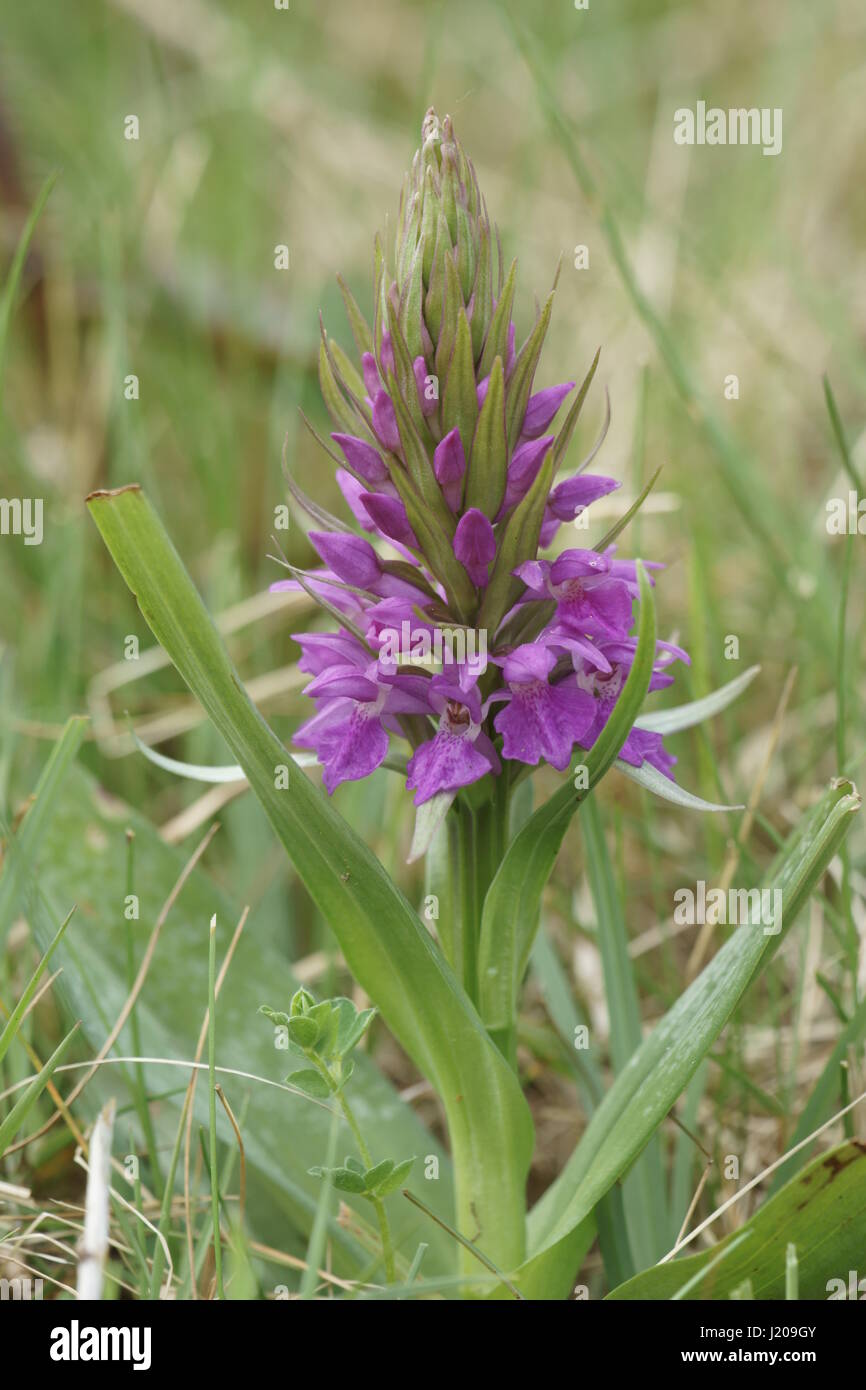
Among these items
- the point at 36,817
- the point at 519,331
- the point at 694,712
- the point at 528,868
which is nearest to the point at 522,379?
the point at 694,712

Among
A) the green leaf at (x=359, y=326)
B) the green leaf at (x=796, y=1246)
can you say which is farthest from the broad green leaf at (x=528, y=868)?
the green leaf at (x=359, y=326)

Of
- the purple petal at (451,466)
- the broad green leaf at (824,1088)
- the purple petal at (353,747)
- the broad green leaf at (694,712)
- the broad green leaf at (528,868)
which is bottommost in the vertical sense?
the broad green leaf at (824,1088)

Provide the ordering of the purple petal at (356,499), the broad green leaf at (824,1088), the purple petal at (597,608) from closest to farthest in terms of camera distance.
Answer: the purple petal at (597,608), the purple petal at (356,499), the broad green leaf at (824,1088)

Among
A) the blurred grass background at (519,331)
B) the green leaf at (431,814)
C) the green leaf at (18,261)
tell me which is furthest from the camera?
the blurred grass background at (519,331)

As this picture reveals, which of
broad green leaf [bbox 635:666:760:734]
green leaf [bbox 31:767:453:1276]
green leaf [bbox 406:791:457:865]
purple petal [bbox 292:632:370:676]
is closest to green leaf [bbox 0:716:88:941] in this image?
green leaf [bbox 31:767:453:1276]

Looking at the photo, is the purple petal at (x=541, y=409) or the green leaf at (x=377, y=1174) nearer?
the green leaf at (x=377, y=1174)

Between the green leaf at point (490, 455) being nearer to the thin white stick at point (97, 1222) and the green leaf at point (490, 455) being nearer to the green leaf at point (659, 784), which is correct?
the green leaf at point (659, 784)
